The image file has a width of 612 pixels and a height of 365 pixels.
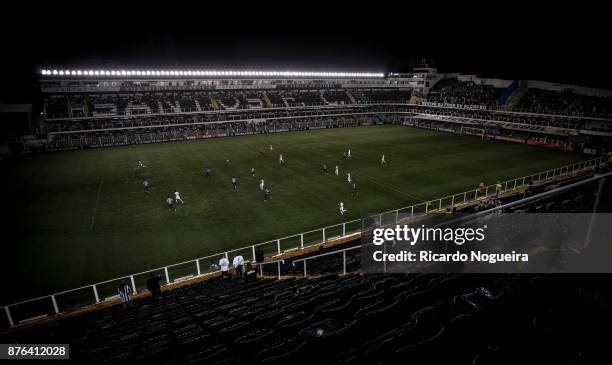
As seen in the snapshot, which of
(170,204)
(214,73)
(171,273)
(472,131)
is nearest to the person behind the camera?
(171,273)

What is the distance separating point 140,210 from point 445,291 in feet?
74.2

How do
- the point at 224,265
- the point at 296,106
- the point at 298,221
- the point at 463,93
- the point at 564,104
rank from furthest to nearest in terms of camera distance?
the point at 296,106
the point at 463,93
the point at 564,104
the point at 298,221
the point at 224,265

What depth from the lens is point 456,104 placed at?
6172cm

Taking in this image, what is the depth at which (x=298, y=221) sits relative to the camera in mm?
19812

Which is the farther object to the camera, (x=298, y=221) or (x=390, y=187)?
(x=390, y=187)

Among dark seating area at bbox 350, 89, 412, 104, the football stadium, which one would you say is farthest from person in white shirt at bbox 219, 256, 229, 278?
dark seating area at bbox 350, 89, 412, 104

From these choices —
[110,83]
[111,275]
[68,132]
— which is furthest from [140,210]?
[110,83]

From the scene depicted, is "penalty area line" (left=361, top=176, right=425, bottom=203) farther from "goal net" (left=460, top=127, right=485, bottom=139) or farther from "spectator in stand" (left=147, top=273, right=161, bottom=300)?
"goal net" (left=460, top=127, right=485, bottom=139)

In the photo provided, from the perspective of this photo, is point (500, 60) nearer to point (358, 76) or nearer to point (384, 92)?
point (384, 92)

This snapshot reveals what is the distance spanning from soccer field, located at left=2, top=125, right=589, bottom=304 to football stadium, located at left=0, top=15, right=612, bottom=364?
196 mm

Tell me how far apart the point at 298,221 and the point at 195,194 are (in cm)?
1017

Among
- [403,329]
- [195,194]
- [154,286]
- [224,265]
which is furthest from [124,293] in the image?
[195,194]

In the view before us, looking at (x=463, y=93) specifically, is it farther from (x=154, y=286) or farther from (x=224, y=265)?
(x=154, y=286)

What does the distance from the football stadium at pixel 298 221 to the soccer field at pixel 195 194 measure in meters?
0.20
